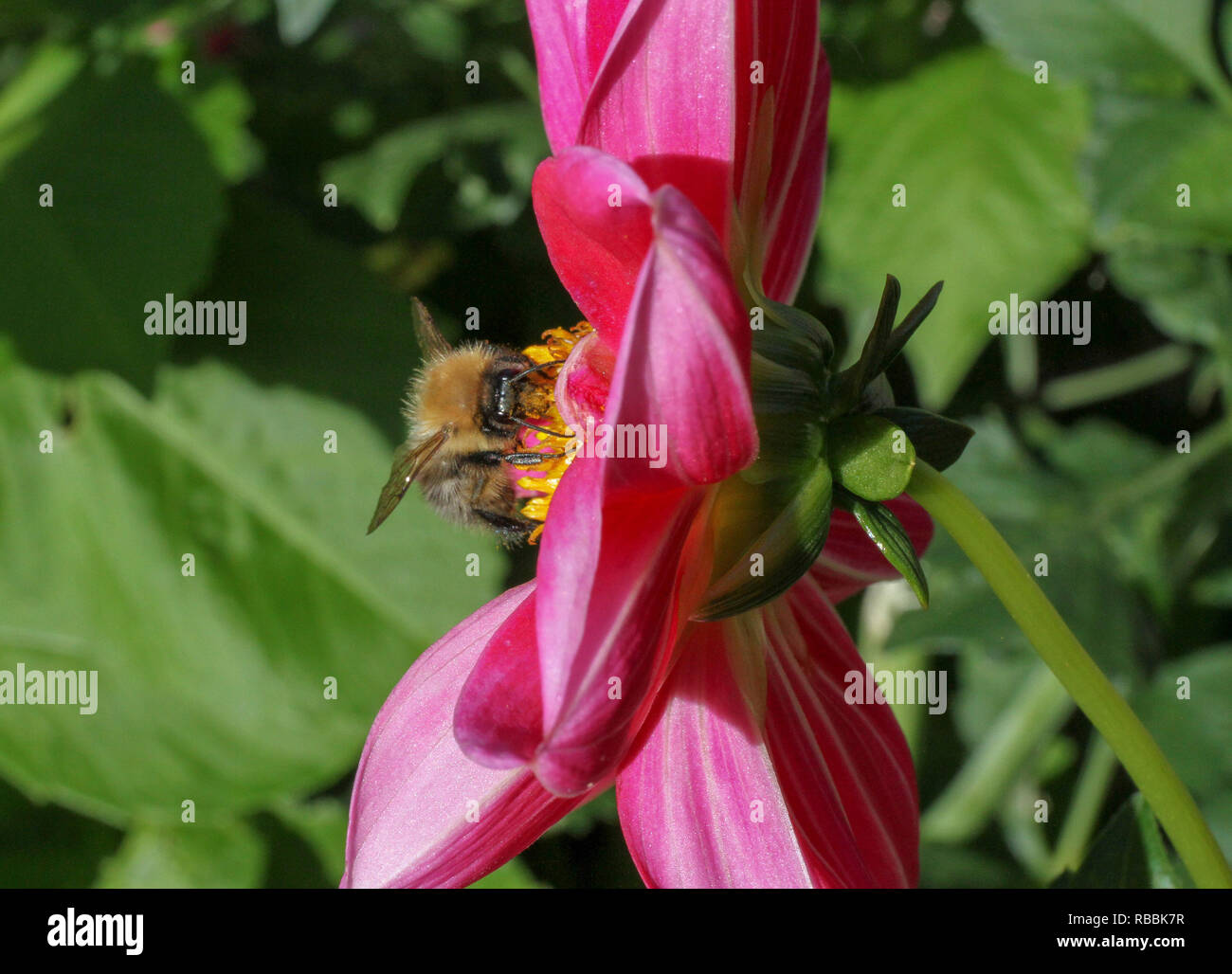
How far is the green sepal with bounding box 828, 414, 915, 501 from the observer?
52 centimetres

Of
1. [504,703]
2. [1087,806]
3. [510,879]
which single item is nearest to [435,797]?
[504,703]

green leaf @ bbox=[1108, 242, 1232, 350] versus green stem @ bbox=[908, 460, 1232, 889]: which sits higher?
green leaf @ bbox=[1108, 242, 1232, 350]

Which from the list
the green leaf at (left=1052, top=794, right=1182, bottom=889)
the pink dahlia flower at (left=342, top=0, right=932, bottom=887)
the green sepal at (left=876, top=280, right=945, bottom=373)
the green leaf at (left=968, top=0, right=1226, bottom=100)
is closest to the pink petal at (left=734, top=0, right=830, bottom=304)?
the pink dahlia flower at (left=342, top=0, right=932, bottom=887)

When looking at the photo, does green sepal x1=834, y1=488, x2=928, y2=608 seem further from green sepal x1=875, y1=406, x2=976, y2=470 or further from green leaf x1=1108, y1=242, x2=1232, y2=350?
green leaf x1=1108, y1=242, x2=1232, y2=350

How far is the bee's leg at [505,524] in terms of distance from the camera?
0.81 m

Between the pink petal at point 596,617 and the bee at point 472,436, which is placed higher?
the bee at point 472,436

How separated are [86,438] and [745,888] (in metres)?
1.10

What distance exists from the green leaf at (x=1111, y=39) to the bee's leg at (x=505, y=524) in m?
0.68

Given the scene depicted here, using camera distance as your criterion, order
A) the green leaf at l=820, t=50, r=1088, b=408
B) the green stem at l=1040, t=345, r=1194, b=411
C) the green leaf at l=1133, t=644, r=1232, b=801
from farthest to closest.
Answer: the green stem at l=1040, t=345, r=1194, b=411 → the green leaf at l=820, t=50, r=1088, b=408 → the green leaf at l=1133, t=644, r=1232, b=801

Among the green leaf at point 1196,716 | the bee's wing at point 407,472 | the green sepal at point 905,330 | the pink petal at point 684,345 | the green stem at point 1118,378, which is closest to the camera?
the pink petal at point 684,345

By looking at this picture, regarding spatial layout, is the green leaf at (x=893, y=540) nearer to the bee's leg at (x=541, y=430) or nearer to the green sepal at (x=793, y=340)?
the green sepal at (x=793, y=340)

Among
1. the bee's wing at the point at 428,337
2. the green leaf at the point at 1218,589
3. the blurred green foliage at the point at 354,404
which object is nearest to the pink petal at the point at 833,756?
the bee's wing at the point at 428,337
